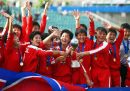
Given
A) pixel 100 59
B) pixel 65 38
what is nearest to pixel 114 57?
pixel 100 59

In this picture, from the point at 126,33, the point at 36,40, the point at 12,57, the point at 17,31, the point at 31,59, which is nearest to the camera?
the point at 12,57

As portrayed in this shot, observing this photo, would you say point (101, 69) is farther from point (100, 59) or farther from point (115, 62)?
point (115, 62)

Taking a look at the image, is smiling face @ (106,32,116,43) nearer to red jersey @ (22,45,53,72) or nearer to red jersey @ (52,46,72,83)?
red jersey @ (52,46,72,83)

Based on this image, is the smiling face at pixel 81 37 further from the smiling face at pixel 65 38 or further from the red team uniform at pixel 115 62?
the red team uniform at pixel 115 62

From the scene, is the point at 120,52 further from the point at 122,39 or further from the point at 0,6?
the point at 0,6

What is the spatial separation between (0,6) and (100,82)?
402 inches

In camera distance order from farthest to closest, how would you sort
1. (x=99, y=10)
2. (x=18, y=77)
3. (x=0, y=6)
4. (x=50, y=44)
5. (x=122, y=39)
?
(x=99, y=10)
(x=0, y=6)
(x=122, y=39)
(x=50, y=44)
(x=18, y=77)

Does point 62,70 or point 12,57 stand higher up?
point 12,57

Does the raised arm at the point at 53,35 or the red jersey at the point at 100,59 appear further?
the red jersey at the point at 100,59

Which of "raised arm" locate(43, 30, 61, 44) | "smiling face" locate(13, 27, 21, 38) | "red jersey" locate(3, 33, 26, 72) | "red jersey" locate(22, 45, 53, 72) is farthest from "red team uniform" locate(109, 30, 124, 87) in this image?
"red jersey" locate(3, 33, 26, 72)

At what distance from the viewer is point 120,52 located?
6.72 metres

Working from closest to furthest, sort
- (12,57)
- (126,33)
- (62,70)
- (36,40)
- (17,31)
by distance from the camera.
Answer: (12,57)
(36,40)
(62,70)
(17,31)
(126,33)

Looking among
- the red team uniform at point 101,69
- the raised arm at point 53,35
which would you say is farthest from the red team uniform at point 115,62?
the raised arm at point 53,35

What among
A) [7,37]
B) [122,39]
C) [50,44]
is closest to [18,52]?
[7,37]
